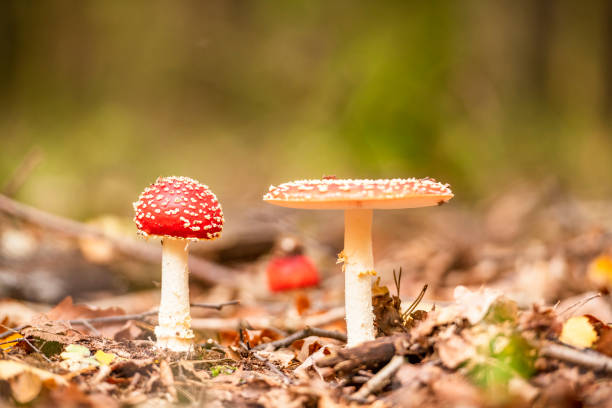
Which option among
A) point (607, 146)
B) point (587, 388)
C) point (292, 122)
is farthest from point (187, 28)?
point (587, 388)

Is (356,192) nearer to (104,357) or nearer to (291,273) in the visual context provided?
(104,357)

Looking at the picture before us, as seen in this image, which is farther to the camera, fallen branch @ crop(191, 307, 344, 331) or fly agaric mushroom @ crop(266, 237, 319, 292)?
fly agaric mushroom @ crop(266, 237, 319, 292)

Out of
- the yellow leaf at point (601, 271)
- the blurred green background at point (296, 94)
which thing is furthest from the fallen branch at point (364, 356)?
the blurred green background at point (296, 94)

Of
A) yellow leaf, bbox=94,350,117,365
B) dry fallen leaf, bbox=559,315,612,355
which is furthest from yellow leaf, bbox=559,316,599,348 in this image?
yellow leaf, bbox=94,350,117,365

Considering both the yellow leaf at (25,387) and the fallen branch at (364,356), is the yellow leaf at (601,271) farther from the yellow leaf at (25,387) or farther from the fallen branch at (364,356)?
the yellow leaf at (25,387)

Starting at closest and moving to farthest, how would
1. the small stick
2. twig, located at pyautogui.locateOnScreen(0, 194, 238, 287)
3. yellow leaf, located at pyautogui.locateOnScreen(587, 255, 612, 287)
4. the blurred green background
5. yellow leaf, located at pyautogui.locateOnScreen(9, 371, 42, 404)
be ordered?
yellow leaf, located at pyautogui.locateOnScreen(9, 371, 42, 404) < the small stick < yellow leaf, located at pyautogui.locateOnScreen(587, 255, 612, 287) < twig, located at pyautogui.locateOnScreen(0, 194, 238, 287) < the blurred green background

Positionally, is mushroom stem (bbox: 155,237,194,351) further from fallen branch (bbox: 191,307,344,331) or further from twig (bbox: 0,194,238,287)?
twig (bbox: 0,194,238,287)
